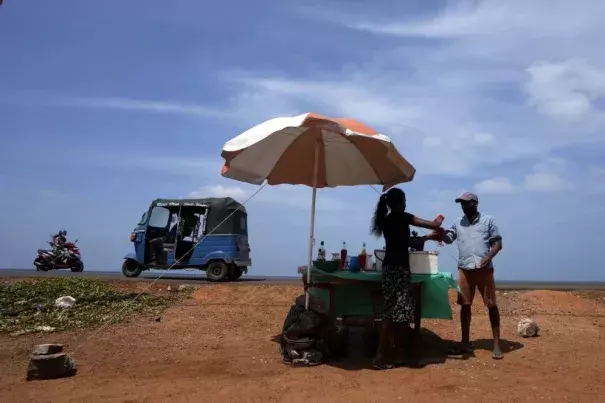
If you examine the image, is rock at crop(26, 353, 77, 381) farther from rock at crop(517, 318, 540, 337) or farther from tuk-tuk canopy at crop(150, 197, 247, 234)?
tuk-tuk canopy at crop(150, 197, 247, 234)

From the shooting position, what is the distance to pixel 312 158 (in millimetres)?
7602

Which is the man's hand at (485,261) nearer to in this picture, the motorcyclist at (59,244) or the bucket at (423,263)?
the bucket at (423,263)

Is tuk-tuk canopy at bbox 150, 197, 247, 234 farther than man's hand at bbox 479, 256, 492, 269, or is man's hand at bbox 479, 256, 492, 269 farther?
tuk-tuk canopy at bbox 150, 197, 247, 234

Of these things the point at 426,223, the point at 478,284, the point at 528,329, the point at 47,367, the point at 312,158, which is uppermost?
the point at 312,158

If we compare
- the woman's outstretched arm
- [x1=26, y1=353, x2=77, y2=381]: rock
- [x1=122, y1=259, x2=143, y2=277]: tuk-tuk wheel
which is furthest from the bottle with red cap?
[x1=122, y1=259, x2=143, y2=277]: tuk-tuk wheel

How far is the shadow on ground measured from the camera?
250 inches

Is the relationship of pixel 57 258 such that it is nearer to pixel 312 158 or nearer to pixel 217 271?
pixel 217 271

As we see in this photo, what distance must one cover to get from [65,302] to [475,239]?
7582 millimetres

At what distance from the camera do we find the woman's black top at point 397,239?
624 centimetres

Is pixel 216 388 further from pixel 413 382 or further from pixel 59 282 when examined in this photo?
pixel 59 282

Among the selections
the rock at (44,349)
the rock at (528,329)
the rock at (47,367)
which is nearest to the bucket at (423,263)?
the rock at (528,329)

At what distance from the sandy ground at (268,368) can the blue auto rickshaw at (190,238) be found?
6.53 meters

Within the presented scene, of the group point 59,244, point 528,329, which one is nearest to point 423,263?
point 528,329

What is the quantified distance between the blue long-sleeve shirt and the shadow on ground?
3.71ft
